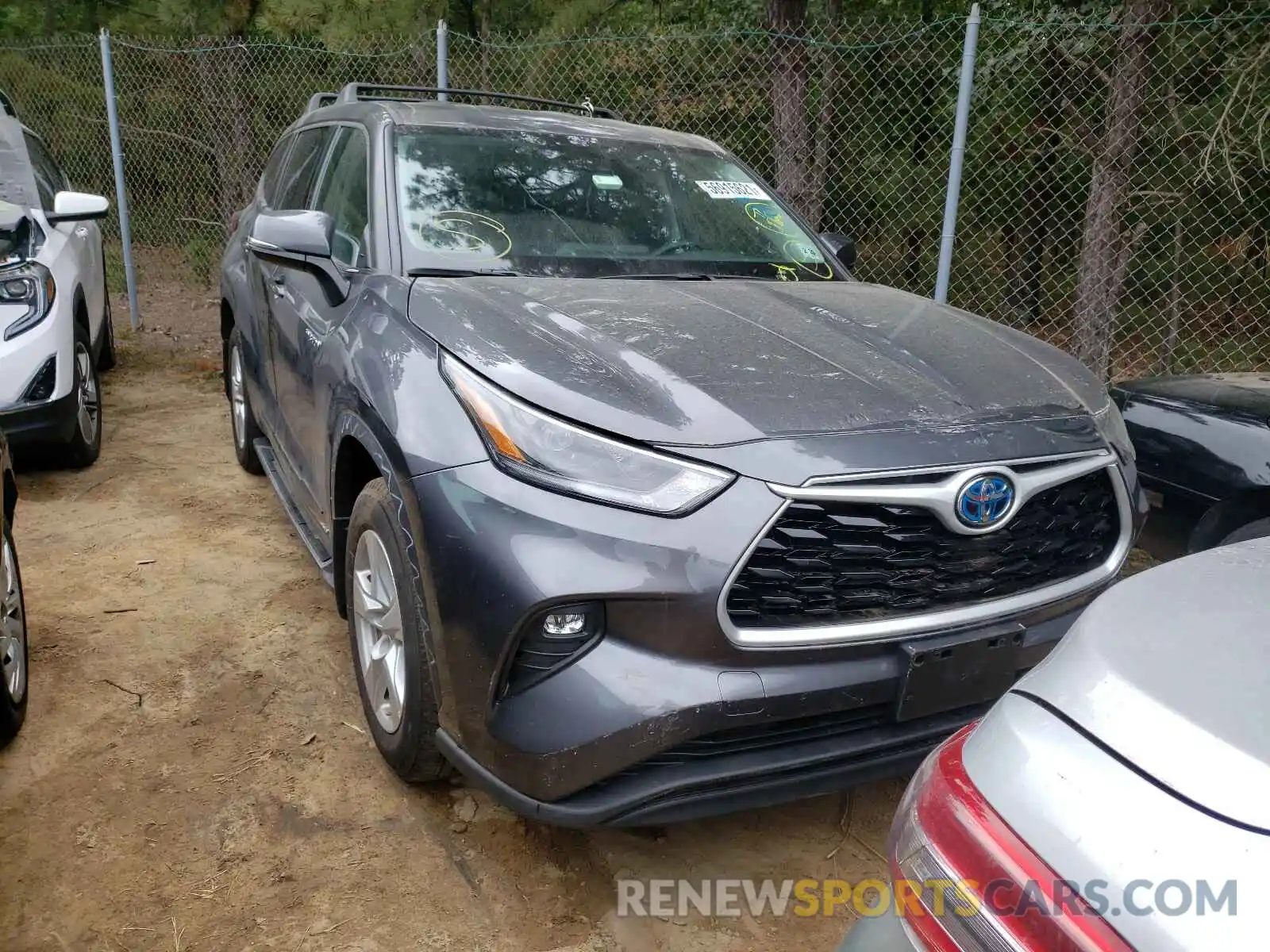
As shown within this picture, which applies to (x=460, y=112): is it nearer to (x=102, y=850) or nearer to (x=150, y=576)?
(x=150, y=576)

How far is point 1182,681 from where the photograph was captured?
1.01 metres

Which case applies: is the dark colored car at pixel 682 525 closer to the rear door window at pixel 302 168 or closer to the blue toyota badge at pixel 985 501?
the blue toyota badge at pixel 985 501

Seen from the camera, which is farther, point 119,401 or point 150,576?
point 119,401

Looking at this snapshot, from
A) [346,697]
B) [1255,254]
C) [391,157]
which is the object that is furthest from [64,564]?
[1255,254]

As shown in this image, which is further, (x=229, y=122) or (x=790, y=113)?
(x=229, y=122)

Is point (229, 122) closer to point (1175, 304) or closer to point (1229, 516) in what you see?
point (1175, 304)

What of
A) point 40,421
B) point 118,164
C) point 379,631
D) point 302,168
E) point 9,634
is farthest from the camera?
point 118,164

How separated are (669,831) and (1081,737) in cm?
168

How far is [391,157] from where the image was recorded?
3.09 metres

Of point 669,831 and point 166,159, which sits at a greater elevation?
point 166,159

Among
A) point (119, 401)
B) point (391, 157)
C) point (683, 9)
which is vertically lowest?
point (119, 401)

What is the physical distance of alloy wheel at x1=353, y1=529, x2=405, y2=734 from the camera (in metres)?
2.40

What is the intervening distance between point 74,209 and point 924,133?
24.2 feet

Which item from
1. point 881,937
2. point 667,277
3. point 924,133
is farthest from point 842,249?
point 924,133
